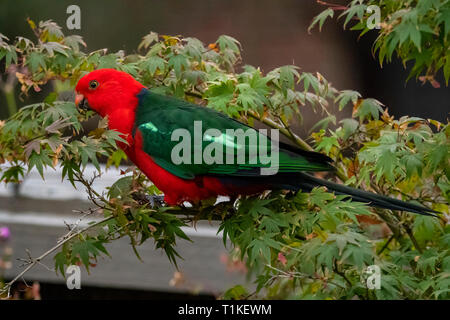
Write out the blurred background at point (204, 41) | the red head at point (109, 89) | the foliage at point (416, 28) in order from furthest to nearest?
the blurred background at point (204, 41) < the red head at point (109, 89) < the foliage at point (416, 28)

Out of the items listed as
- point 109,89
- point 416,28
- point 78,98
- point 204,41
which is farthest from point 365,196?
point 204,41

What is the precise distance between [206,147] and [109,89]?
489 millimetres

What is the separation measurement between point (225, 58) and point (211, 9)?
224 cm

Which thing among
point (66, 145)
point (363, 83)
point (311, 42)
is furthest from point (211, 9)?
point (66, 145)

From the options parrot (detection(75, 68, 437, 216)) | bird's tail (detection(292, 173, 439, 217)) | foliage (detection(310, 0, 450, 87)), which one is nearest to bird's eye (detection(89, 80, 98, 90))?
parrot (detection(75, 68, 437, 216))

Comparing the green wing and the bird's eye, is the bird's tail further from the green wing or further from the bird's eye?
the bird's eye

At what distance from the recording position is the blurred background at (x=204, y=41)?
4.44 m

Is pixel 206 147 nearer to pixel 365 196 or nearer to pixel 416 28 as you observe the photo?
pixel 365 196

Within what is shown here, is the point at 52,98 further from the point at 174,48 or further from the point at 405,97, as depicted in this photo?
the point at 405,97

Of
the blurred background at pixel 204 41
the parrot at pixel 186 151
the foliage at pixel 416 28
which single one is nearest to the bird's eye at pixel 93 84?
the parrot at pixel 186 151

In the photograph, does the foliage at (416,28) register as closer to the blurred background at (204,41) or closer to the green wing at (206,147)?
the green wing at (206,147)

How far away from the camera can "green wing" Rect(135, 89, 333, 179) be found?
6.93 feet

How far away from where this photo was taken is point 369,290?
86.9 inches

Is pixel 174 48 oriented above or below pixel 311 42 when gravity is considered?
below
